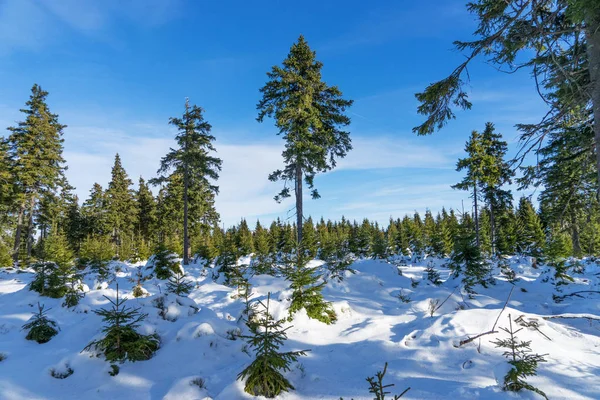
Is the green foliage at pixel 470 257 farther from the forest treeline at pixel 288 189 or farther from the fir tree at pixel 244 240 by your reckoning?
the fir tree at pixel 244 240

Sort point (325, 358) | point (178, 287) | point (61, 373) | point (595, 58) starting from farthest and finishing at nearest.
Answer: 1. point (178, 287)
2. point (325, 358)
3. point (61, 373)
4. point (595, 58)

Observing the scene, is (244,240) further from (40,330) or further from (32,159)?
(40,330)

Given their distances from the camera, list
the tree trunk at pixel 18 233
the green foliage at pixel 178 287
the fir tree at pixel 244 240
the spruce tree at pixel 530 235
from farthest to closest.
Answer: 1. the fir tree at pixel 244 240
2. the tree trunk at pixel 18 233
3. the spruce tree at pixel 530 235
4. the green foliage at pixel 178 287

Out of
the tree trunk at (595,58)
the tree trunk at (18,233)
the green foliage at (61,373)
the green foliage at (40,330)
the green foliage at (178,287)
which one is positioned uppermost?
the tree trunk at (595,58)

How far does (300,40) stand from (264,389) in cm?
1727

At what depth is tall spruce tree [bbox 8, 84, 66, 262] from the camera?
24.6 meters

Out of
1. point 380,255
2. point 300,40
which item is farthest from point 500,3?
point 380,255

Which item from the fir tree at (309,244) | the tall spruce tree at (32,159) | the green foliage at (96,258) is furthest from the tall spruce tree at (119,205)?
the fir tree at (309,244)

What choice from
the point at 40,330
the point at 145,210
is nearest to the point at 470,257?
the point at 40,330

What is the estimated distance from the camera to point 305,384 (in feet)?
15.3

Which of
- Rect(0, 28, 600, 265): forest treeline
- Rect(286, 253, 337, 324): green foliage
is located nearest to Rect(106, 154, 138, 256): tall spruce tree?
Rect(0, 28, 600, 265): forest treeline

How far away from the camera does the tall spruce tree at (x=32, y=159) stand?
24.6 m

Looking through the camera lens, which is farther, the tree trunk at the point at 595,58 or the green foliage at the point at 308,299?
the green foliage at the point at 308,299

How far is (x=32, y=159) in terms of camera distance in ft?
81.7
